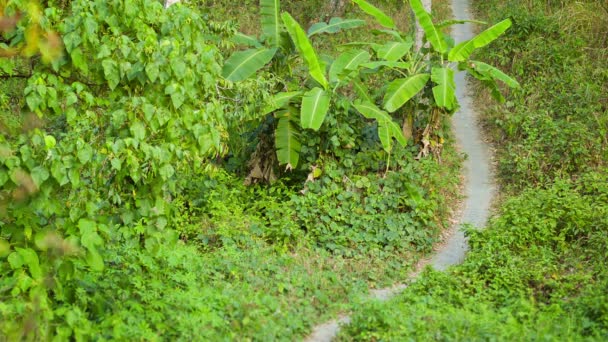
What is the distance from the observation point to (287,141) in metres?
10.9

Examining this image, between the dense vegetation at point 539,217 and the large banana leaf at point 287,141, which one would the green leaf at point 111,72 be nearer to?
the dense vegetation at point 539,217

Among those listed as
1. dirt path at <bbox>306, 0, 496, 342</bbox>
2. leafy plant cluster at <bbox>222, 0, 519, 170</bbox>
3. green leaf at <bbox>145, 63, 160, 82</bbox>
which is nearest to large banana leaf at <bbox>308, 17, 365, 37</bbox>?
leafy plant cluster at <bbox>222, 0, 519, 170</bbox>

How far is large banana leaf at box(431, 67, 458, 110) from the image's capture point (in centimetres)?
1096

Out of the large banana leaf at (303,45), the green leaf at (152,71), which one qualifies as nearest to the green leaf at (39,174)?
the green leaf at (152,71)

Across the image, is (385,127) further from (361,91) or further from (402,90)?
(361,91)

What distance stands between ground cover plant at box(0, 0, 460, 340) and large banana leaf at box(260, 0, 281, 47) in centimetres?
79

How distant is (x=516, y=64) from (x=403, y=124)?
13.8 feet

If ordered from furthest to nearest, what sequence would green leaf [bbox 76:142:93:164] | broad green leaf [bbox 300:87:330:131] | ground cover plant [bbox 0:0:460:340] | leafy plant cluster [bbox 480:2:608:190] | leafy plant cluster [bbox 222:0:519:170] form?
1. leafy plant cluster [bbox 480:2:608:190]
2. leafy plant cluster [bbox 222:0:519:170]
3. broad green leaf [bbox 300:87:330:131]
4. ground cover plant [bbox 0:0:460:340]
5. green leaf [bbox 76:142:93:164]

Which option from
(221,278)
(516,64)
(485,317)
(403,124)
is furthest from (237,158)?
(516,64)

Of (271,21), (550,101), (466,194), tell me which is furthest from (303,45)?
(550,101)

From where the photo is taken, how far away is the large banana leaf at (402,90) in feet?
35.9

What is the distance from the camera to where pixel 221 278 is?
8.60 m

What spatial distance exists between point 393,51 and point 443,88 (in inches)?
41.7

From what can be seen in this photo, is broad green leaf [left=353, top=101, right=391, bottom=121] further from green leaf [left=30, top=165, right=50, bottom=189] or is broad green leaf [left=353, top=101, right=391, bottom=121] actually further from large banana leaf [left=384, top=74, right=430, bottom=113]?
green leaf [left=30, top=165, right=50, bottom=189]
